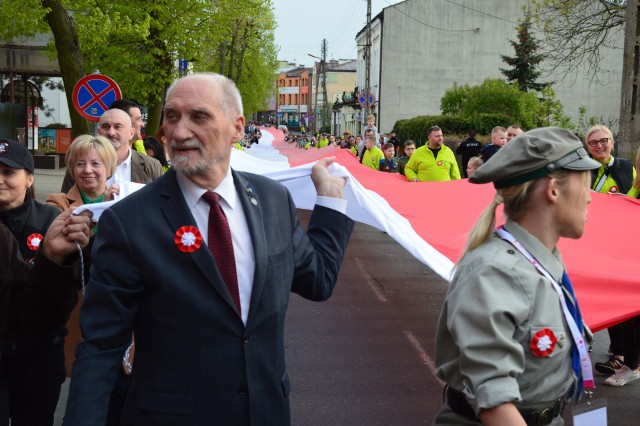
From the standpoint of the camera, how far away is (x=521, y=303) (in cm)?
260

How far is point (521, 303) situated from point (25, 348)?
249 centimetres

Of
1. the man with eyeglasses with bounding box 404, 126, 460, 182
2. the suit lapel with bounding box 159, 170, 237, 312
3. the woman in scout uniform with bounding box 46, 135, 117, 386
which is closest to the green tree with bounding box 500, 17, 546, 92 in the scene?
the man with eyeglasses with bounding box 404, 126, 460, 182

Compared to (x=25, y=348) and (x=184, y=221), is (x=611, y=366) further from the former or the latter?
(x=184, y=221)

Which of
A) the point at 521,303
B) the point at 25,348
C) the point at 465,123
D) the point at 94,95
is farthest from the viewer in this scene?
the point at 465,123

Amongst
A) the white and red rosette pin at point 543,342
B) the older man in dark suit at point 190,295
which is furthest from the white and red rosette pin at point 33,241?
the white and red rosette pin at point 543,342

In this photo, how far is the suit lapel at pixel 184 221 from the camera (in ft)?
9.21

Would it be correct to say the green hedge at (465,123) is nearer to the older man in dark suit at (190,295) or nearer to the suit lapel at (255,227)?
the suit lapel at (255,227)

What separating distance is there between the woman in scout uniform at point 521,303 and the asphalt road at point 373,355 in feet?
12.2

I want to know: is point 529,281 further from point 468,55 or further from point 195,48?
point 468,55

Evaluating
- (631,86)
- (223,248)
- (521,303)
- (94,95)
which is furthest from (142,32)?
(521,303)

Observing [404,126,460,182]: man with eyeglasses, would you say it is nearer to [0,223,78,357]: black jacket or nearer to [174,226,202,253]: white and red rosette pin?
[0,223,78,357]: black jacket

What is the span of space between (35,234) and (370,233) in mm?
13702

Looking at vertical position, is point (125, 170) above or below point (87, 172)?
below

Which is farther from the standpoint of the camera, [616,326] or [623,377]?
[616,326]
